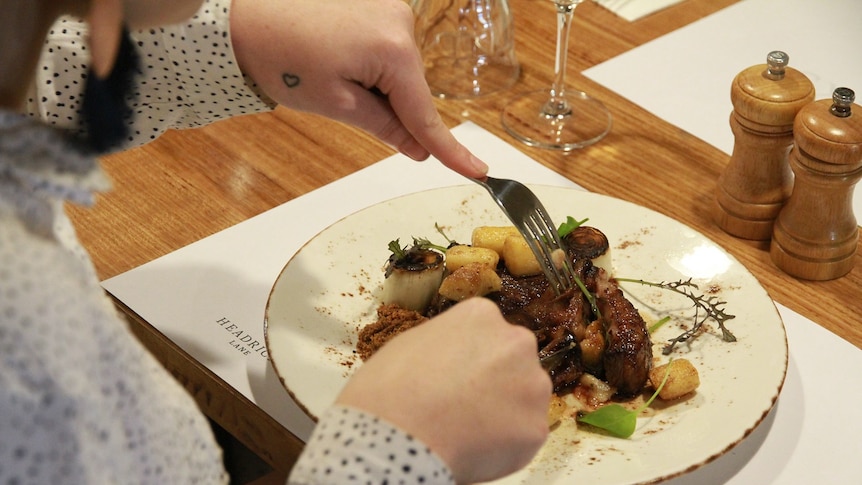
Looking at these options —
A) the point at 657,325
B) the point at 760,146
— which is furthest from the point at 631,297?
the point at 760,146

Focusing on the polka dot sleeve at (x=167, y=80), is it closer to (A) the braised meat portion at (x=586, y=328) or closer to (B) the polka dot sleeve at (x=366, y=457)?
(A) the braised meat portion at (x=586, y=328)

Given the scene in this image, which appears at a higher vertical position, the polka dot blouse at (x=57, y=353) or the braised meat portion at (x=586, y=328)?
the polka dot blouse at (x=57, y=353)

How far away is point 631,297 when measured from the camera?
1192 millimetres

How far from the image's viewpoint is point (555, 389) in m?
1.05

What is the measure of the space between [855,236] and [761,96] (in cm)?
22

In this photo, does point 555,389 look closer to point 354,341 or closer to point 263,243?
point 354,341

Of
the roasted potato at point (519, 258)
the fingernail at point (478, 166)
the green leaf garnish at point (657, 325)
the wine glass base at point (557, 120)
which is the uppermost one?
the fingernail at point (478, 166)

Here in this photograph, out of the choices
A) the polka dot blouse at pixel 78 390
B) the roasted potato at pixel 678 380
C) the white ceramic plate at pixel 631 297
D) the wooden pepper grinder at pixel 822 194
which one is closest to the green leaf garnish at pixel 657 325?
the white ceramic plate at pixel 631 297

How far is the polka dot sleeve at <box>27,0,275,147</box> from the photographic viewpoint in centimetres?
112

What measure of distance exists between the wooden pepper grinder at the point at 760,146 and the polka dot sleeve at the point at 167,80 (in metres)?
0.60

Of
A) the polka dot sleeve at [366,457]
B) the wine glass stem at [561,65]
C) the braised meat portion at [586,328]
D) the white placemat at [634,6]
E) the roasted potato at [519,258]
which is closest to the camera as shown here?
the polka dot sleeve at [366,457]

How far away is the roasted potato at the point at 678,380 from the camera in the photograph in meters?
1.01

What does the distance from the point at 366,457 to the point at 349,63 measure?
1.61 ft

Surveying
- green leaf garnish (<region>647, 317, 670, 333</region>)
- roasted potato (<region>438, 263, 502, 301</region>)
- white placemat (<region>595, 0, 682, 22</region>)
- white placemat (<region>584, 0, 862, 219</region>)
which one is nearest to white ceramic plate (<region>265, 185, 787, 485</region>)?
green leaf garnish (<region>647, 317, 670, 333</region>)
